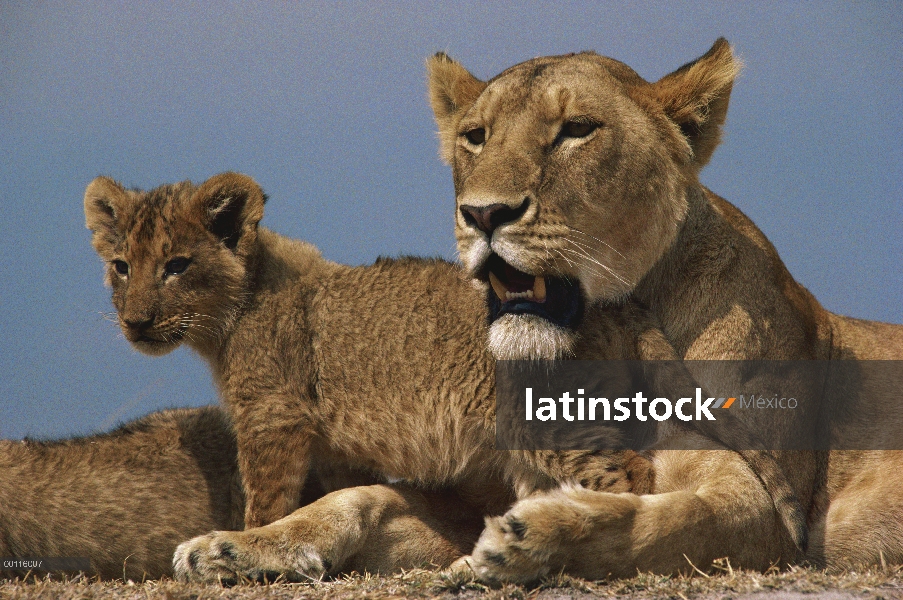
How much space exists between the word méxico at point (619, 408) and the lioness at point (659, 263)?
0.61 ft

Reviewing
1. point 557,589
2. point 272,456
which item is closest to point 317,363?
point 272,456

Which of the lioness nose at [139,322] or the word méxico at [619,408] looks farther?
the lioness nose at [139,322]

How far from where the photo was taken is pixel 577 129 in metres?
4.58

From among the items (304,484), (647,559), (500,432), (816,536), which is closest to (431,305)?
(500,432)

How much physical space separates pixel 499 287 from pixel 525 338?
250 mm

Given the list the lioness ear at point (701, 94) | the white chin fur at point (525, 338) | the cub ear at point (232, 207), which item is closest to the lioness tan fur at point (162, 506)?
the cub ear at point (232, 207)

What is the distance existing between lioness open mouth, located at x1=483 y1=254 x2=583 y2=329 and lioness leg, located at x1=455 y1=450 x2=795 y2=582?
774mm

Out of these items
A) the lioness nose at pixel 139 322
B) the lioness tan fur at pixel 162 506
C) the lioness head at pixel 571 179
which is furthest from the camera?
the lioness nose at pixel 139 322

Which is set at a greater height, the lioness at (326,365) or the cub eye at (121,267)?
the cub eye at (121,267)

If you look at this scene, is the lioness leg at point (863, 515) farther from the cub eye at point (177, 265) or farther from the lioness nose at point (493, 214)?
the cub eye at point (177, 265)

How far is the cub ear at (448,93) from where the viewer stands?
5316 mm

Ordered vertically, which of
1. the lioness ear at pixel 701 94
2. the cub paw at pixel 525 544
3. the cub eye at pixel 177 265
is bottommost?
the cub paw at pixel 525 544

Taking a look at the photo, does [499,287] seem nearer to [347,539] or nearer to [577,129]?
[577,129]

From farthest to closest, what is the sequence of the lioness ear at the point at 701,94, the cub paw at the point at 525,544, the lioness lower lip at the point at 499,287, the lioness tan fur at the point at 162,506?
the lioness tan fur at the point at 162,506, the lioness ear at the point at 701,94, the lioness lower lip at the point at 499,287, the cub paw at the point at 525,544
